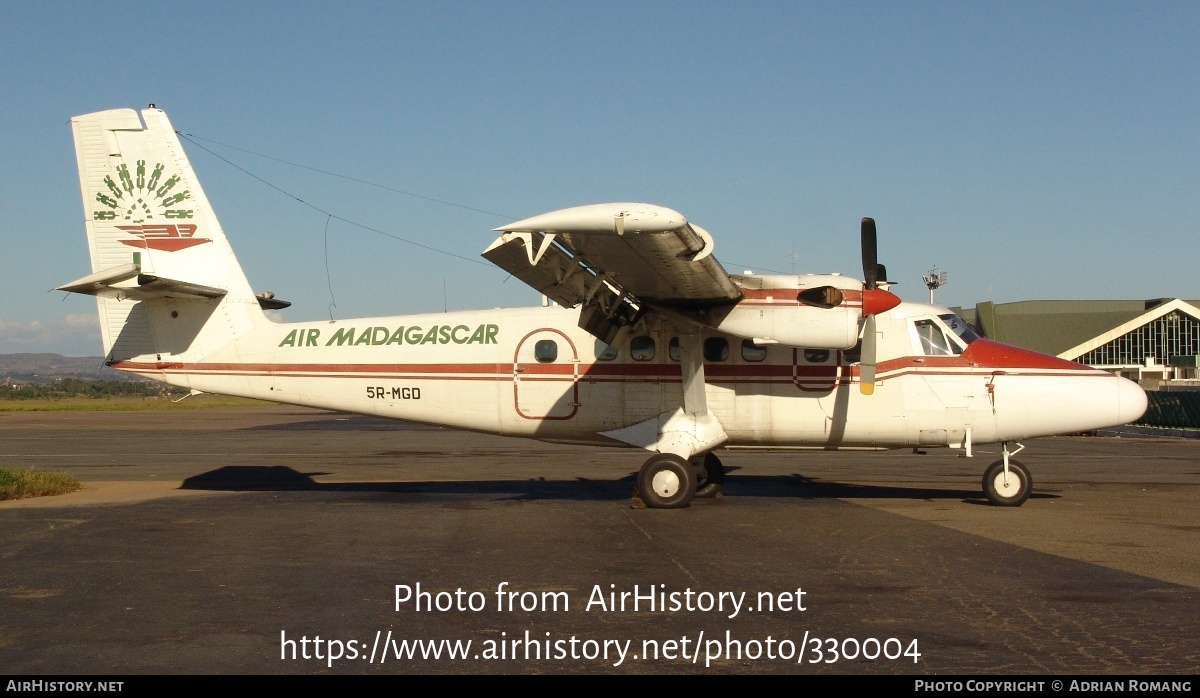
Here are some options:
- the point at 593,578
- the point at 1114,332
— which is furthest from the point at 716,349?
the point at 1114,332

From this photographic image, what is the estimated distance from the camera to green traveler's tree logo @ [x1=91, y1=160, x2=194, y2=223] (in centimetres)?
1521

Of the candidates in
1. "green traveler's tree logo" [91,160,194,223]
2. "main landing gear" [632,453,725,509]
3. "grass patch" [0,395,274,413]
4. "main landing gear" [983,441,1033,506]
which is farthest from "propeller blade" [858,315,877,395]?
"grass patch" [0,395,274,413]

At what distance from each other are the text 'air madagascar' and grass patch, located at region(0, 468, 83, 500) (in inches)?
174

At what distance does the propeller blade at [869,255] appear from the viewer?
13531 millimetres

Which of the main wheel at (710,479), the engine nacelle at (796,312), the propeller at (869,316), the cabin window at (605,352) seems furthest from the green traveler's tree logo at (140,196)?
the propeller at (869,316)

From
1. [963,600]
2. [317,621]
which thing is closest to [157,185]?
[317,621]

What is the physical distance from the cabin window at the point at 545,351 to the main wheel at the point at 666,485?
237cm

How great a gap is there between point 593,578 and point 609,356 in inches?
244

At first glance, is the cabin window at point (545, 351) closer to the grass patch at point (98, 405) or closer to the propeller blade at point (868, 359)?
the propeller blade at point (868, 359)

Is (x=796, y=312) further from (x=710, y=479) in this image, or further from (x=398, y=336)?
(x=398, y=336)

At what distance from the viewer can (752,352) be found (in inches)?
Result: 572

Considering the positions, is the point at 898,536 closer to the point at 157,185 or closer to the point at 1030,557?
the point at 1030,557

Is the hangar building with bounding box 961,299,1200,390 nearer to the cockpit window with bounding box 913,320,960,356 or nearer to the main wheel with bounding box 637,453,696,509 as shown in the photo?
the cockpit window with bounding box 913,320,960,356

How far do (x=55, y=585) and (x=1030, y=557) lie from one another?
30.0 ft
